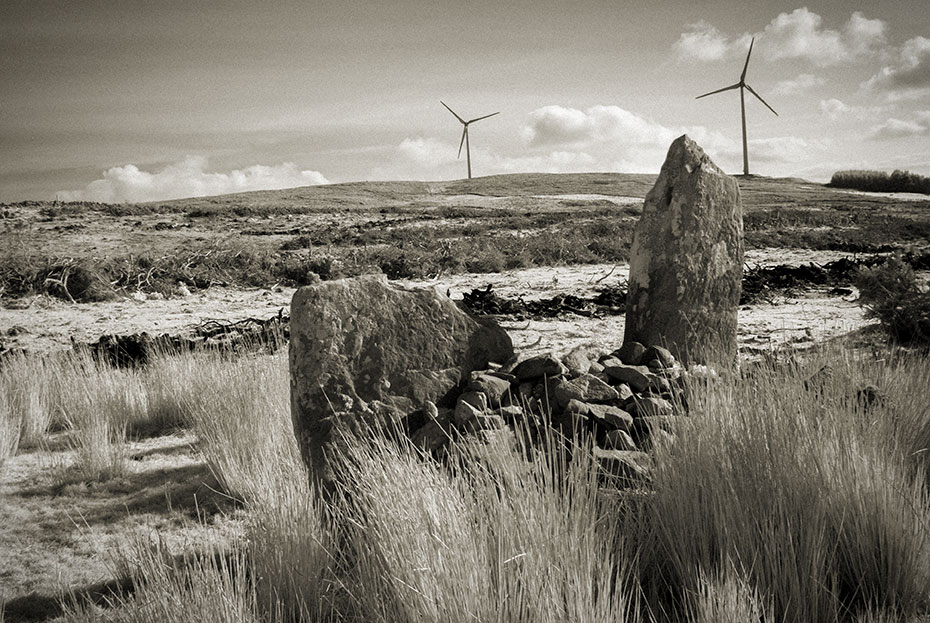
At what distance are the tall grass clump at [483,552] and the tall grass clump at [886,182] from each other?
57.2 m

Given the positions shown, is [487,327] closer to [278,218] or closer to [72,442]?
[72,442]

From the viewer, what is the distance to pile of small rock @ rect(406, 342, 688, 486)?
3.64m

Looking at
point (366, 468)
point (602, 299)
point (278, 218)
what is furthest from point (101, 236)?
point (366, 468)

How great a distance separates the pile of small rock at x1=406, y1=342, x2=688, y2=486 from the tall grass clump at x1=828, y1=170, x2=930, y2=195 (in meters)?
55.4

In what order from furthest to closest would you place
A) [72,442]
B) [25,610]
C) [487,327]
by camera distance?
1. [72,442]
2. [487,327]
3. [25,610]

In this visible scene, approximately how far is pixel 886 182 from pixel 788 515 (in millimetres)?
60305

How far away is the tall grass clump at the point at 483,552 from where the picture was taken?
7.75ft

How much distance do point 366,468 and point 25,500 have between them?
314cm

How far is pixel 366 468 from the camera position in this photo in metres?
3.04

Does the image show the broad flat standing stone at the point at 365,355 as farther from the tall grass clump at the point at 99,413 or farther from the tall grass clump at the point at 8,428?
the tall grass clump at the point at 8,428

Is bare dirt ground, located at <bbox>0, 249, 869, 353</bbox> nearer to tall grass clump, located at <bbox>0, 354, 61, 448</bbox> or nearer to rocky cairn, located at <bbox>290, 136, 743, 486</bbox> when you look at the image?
rocky cairn, located at <bbox>290, 136, 743, 486</bbox>

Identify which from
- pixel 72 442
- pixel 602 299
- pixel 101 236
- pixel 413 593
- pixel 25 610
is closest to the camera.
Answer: pixel 413 593

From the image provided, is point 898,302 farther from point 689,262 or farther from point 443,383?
point 443,383

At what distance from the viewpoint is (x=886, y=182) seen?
173ft
